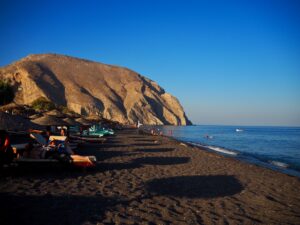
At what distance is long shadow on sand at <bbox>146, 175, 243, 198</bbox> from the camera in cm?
711

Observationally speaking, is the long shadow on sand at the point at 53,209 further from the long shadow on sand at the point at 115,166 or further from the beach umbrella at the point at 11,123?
the beach umbrella at the point at 11,123

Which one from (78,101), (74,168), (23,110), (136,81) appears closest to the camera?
(74,168)

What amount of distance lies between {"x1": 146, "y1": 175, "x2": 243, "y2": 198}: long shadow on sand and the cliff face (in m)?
86.0

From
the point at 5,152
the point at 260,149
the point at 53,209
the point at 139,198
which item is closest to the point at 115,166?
the point at 5,152

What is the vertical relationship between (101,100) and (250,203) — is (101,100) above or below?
above

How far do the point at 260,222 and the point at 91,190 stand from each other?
12.8ft

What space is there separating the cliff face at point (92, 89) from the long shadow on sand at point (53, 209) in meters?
88.1

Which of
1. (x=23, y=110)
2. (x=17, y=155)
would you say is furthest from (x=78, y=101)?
(x=17, y=155)

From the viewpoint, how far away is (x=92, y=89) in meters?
124

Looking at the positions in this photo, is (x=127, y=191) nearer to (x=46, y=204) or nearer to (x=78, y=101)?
(x=46, y=204)

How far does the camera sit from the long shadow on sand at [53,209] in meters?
4.57

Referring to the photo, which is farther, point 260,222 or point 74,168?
point 74,168

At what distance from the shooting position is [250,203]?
676 cm

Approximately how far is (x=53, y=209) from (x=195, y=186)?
4.31 metres
